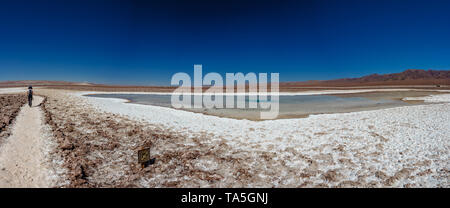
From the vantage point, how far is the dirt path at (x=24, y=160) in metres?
3.76

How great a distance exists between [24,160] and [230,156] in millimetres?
5169

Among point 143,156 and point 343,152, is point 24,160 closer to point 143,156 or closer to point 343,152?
point 143,156

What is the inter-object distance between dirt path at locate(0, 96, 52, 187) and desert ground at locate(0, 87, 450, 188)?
0.07 ft

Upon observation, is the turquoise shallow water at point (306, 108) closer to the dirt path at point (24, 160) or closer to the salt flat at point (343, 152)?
the salt flat at point (343, 152)

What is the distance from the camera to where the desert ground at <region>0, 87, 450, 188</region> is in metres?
4.00

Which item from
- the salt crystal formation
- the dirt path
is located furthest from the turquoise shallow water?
the dirt path

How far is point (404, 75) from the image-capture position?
17388cm

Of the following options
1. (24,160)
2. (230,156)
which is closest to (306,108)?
(230,156)

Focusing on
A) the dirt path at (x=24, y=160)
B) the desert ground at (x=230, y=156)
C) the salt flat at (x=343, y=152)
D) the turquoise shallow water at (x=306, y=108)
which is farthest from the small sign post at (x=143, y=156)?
the turquoise shallow water at (x=306, y=108)

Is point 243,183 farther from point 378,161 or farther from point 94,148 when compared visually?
point 94,148

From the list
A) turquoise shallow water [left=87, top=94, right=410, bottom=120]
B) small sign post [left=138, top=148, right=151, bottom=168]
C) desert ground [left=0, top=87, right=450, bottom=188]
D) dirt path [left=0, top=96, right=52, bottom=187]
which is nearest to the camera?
dirt path [left=0, top=96, right=52, bottom=187]

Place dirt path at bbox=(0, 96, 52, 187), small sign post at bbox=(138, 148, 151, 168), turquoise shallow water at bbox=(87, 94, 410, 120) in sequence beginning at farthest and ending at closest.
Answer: turquoise shallow water at bbox=(87, 94, 410, 120) < small sign post at bbox=(138, 148, 151, 168) < dirt path at bbox=(0, 96, 52, 187)

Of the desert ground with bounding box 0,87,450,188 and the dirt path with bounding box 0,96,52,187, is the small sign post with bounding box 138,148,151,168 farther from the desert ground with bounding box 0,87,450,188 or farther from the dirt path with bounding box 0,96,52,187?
the dirt path with bounding box 0,96,52,187

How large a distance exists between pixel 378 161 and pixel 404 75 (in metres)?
235
